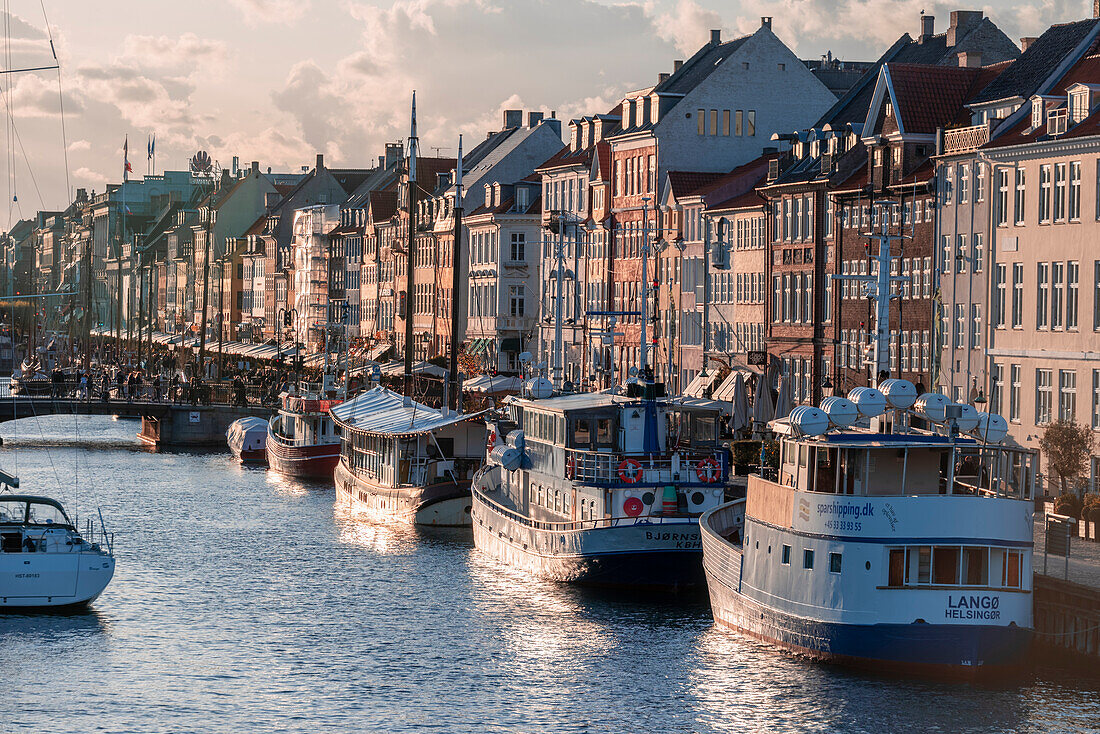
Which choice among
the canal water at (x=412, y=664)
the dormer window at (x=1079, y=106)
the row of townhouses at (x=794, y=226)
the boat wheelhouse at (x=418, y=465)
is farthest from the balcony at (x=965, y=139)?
the canal water at (x=412, y=664)

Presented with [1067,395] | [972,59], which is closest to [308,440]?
[972,59]

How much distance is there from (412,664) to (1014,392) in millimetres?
31320

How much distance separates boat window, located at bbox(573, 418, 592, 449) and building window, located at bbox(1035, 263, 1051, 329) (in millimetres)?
18569

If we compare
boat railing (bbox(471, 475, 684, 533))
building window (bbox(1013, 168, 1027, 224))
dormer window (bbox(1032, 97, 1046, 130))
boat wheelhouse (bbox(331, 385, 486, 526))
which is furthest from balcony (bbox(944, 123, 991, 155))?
boat railing (bbox(471, 475, 684, 533))

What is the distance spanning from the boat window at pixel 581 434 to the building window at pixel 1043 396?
17397mm

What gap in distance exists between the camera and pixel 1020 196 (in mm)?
70188

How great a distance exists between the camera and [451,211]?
458 feet

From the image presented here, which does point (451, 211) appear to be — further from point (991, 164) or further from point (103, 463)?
point (991, 164)

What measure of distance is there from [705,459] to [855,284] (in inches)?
1237

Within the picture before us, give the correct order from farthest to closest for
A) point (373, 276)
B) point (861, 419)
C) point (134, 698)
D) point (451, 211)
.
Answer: point (373, 276), point (451, 211), point (861, 419), point (134, 698)

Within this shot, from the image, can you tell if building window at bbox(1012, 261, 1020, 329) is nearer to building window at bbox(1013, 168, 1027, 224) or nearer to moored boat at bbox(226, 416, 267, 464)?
Answer: building window at bbox(1013, 168, 1027, 224)

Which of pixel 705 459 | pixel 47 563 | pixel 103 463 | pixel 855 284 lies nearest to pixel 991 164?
pixel 855 284

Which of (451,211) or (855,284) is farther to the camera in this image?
(451,211)

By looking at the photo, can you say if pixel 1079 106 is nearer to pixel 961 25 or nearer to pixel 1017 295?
pixel 1017 295
